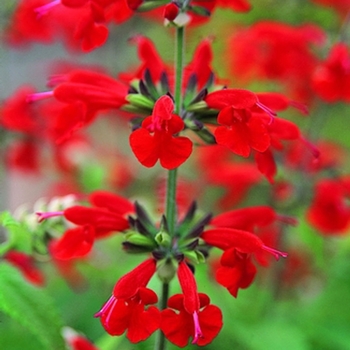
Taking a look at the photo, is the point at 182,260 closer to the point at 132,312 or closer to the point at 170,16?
the point at 132,312

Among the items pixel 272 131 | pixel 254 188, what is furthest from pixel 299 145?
pixel 272 131

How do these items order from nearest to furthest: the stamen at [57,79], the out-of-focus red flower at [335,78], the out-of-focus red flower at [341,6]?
the stamen at [57,79], the out-of-focus red flower at [335,78], the out-of-focus red flower at [341,6]

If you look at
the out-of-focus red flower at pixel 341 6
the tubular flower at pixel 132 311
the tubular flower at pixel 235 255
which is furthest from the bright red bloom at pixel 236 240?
the out-of-focus red flower at pixel 341 6

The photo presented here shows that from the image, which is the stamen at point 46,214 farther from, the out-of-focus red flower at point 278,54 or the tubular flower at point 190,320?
the out-of-focus red flower at point 278,54

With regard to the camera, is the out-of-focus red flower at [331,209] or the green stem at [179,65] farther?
the out-of-focus red flower at [331,209]

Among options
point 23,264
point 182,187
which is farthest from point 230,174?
point 23,264

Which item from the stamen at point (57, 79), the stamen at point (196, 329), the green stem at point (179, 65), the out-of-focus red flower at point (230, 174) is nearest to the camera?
the stamen at point (196, 329)

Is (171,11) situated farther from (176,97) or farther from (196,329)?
(196,329)

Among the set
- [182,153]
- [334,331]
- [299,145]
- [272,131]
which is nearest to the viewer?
[182,153]
